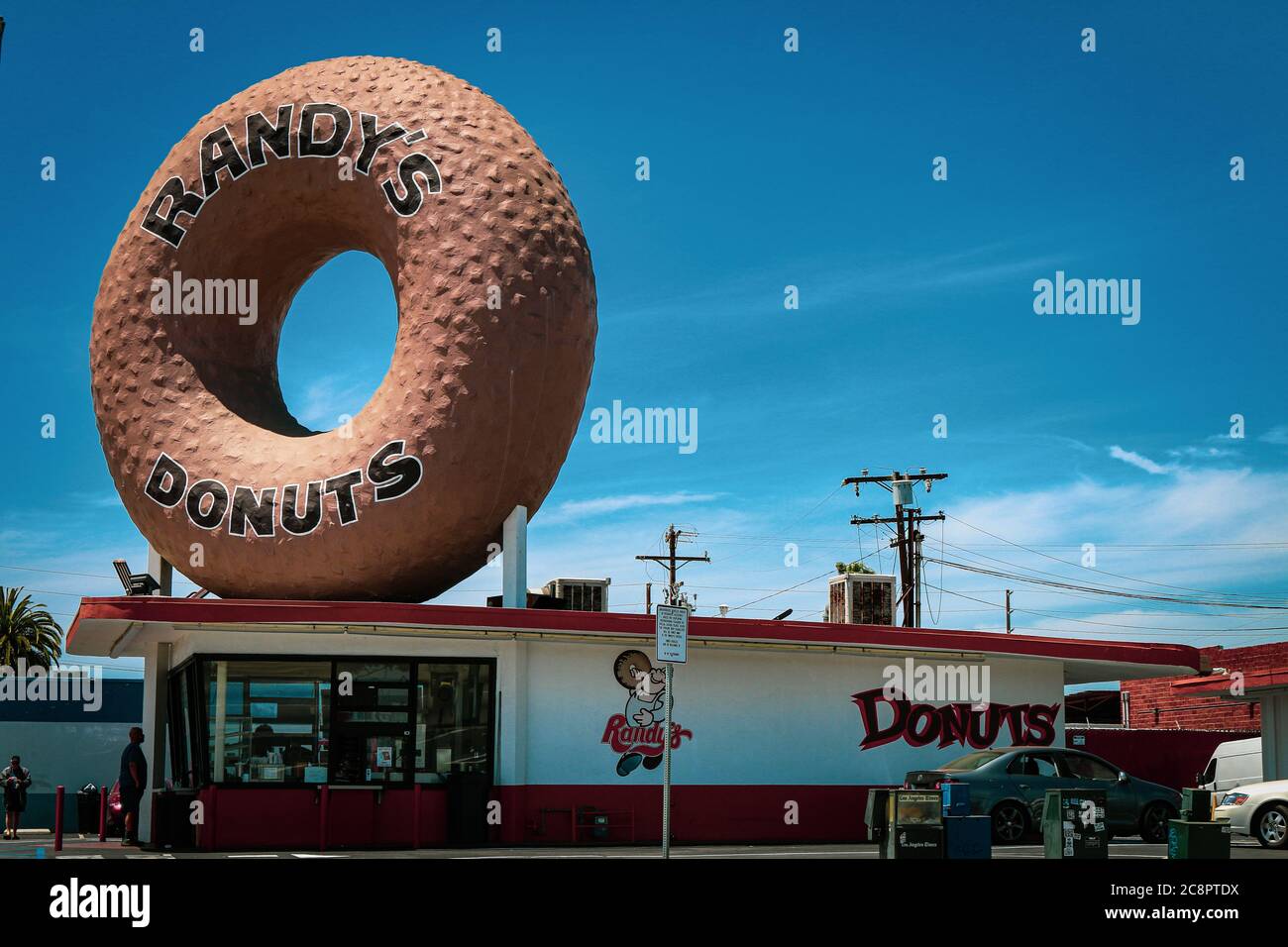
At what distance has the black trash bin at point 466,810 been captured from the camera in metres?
18.6

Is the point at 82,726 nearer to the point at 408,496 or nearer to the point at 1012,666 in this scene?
the point at 408,496

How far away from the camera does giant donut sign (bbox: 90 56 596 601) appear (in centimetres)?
1900

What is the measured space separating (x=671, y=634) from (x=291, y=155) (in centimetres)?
1098

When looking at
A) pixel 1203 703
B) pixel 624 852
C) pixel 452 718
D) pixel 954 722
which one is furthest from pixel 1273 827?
pixel 1203 703

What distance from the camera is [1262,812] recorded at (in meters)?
19.2

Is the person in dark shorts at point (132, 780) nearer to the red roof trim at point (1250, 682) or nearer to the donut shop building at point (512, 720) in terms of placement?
the donut shop building at point (512, 720)

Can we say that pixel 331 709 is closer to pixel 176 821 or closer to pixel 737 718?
pixel 176 821

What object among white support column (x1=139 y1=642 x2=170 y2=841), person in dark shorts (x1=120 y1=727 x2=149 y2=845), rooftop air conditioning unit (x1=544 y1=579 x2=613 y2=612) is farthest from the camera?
rooftop air conditioning unit (x1=544 y1=579 x2=613 y2=612)

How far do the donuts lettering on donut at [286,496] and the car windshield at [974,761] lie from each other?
8907mm

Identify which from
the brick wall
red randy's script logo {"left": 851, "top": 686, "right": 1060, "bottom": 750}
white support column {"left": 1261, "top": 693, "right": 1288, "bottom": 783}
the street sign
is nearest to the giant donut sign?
the street sign

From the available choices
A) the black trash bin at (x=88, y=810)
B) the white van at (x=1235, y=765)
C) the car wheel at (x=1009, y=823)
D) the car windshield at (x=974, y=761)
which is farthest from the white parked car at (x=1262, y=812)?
the black trash bin at (x=88, y=810)

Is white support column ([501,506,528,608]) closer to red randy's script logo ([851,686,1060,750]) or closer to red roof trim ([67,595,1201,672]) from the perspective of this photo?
red roof trim ([67,595,1201,672])

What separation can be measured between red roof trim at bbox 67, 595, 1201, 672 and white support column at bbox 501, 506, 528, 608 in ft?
1.74
